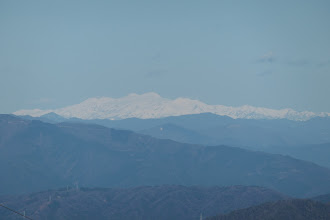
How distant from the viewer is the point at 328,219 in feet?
474

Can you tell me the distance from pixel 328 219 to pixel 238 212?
30.4 m

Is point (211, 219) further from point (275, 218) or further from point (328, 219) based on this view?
point (328, 219)

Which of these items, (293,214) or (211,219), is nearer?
(293,214)

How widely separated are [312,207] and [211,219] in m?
33.4

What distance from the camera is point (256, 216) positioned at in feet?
Result: 511

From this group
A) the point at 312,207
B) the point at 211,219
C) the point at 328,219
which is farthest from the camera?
the point at 211,219

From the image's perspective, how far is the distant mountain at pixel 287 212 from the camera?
492ft

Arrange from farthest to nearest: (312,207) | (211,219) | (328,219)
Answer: (211,219) → (312,207) → (328,219)

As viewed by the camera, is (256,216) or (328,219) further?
(256,216)

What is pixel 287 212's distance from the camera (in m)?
155

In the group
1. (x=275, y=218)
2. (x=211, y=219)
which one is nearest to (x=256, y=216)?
(x=275, y=218)

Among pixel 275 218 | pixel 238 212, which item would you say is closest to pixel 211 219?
pixel 238 212

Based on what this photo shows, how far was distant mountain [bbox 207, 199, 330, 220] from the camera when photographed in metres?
150

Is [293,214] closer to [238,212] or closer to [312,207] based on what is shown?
[312,207]
